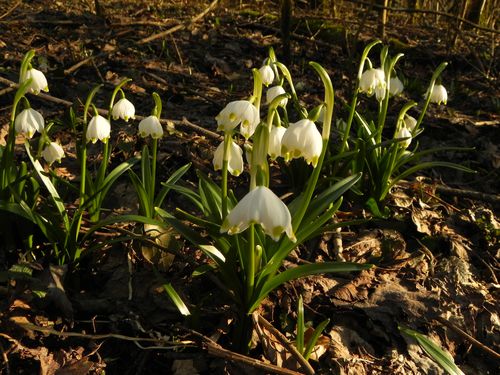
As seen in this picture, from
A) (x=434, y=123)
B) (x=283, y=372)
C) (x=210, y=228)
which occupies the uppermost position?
(x=210, y=228)

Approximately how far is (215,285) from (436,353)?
930 millimetres

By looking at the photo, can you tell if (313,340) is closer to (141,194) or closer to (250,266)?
(250,266)

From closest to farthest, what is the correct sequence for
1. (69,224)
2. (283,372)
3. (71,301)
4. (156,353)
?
(283,372)
(156,353)
(71,301)
(69,224)

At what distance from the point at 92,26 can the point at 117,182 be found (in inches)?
132

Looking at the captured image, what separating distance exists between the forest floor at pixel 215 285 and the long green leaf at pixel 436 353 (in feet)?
0.31

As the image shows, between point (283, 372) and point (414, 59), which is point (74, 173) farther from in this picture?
point (414, 59)

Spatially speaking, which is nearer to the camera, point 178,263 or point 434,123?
point 178,263

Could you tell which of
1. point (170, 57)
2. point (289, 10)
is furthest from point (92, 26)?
point (289, 10)

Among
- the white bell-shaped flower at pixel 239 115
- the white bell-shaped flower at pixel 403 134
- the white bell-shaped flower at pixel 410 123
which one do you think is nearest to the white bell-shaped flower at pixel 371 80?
the white bell-shaped flower at pixel 403 134

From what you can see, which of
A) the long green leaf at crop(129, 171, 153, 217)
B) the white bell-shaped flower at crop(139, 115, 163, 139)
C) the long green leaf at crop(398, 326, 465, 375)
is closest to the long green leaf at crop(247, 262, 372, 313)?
the long green leaf at crop(398, 326, 465, 375)

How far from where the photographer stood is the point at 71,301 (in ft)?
6.67

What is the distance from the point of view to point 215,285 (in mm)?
2156

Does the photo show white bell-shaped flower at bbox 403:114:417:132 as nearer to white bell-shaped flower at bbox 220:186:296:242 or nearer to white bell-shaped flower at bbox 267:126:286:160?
white bell-shaped flower at bbox 267:126:286:160

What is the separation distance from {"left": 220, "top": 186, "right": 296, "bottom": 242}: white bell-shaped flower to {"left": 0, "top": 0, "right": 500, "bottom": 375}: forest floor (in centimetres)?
53
